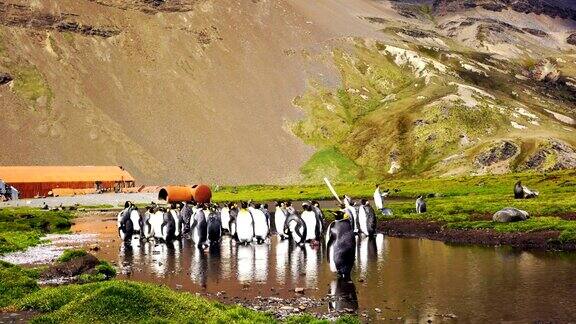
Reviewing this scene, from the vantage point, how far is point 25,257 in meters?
36.1

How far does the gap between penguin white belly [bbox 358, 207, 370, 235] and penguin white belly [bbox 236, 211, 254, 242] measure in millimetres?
7827

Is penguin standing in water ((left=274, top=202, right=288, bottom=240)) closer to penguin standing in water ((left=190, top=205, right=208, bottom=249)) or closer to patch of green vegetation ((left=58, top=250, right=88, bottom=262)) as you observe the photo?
penguin standing in water ((left=190, top=205, right=208, bottom=249))

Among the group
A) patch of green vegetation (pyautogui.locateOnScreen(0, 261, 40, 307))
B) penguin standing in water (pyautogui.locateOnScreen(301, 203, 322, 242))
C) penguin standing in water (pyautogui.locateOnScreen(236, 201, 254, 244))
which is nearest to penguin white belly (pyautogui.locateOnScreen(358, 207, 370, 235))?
penguin standing in water (pyautogui.locateOnScreen(301, 203, 322, 242))

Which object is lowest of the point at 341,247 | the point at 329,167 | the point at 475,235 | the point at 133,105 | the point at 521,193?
the point at 475,235

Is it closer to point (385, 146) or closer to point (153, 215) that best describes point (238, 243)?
point (153, 215)

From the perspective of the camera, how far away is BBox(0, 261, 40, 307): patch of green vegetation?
21.5 m

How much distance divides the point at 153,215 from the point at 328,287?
24.5 metres

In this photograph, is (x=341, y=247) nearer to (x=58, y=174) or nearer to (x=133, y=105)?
(x=58, y=174)

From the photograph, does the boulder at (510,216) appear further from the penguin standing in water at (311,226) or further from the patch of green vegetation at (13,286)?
the patch of green vegetation at (13,286)

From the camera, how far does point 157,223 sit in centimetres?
4653

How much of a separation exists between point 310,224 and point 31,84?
146 m

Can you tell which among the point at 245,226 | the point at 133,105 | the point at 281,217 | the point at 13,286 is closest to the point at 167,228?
the point at 245,226

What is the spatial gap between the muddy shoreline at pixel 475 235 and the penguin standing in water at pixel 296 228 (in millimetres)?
7127

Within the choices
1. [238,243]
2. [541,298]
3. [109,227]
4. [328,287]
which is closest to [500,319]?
[541,298]
